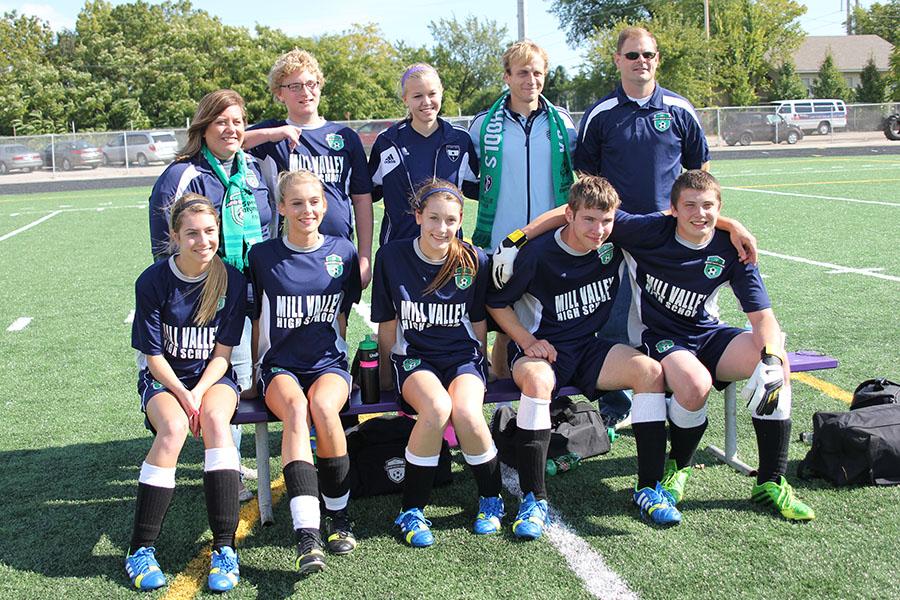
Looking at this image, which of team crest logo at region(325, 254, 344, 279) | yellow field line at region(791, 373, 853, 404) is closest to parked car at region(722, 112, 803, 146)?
yellow field line at region(791, 373, 853, 404)

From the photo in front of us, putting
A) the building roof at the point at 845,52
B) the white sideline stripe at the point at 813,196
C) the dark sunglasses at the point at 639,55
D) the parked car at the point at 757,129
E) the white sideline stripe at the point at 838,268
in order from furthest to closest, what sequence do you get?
the building roof at the point at 845,52, the parked car at the point at 757,129, the white sideline stripe at the point at 813,196, the white sideline stripe at the point at 838,268, the dark sunglasses at the point at 639,55

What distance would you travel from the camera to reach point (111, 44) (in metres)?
46.4

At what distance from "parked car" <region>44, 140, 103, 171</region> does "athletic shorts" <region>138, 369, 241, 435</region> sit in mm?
27128

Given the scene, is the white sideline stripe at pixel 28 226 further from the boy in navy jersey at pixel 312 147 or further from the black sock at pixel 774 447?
the black sock at pixel 774 447

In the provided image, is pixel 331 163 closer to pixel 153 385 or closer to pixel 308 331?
pixel 308 331

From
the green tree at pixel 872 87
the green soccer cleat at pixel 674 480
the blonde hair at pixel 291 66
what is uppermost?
the green tree at pixel 872 87

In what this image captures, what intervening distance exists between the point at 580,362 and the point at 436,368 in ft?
2.16

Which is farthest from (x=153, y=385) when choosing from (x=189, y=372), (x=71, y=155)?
(x=71, y=155)

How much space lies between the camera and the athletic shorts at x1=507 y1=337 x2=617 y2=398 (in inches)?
144

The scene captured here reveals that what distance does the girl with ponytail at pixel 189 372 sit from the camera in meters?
3.08

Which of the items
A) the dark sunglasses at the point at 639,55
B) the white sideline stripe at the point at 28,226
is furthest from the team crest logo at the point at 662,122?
the white sideline stripe at the point at 28,226

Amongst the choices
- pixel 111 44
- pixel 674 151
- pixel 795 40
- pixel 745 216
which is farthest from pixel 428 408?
pixel 795 40

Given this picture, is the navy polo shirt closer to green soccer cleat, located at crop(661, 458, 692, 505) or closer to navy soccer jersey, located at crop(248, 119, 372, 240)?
navy soccer jersey, located at crop(248, 119, 372, 240)

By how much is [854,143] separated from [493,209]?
31.1 metres
